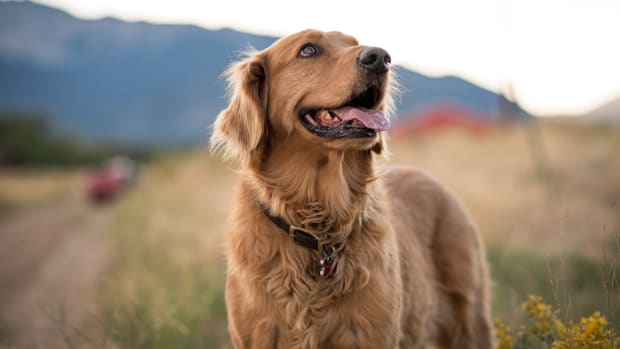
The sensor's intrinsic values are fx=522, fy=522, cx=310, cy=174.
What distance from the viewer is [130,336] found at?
4.07 metres

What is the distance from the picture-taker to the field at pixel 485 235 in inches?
173

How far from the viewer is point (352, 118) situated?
2.99 meters

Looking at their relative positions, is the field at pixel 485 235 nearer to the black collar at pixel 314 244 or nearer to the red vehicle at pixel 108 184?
the black collar at pixel 314 244

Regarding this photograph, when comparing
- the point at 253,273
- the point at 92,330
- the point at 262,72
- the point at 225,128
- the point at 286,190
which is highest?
the point at 262,72

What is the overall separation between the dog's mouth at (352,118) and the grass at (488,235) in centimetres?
97

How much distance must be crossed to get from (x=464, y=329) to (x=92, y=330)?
3.59 m

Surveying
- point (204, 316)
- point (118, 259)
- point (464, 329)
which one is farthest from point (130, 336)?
point (118, 259)

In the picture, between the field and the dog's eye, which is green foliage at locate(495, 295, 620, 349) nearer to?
the field

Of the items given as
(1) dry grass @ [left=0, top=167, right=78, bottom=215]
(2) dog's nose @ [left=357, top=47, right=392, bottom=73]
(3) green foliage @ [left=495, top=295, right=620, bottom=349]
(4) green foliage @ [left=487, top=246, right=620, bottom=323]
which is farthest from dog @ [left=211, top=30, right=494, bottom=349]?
(1) dry grass @ [left=0, top=167, right=78, bottom=215]

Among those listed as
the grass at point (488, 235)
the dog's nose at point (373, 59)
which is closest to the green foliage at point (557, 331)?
Result: the grass at point (488, 235)

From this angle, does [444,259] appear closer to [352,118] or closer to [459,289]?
[459,289]

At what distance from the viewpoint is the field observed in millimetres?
4391

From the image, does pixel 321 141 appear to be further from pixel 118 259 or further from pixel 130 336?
pixel 118 259

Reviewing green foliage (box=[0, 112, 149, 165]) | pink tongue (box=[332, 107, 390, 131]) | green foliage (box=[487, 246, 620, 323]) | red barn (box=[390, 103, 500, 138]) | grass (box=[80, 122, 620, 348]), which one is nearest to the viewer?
pink tongue (box=[332, 107, 390, 131])
